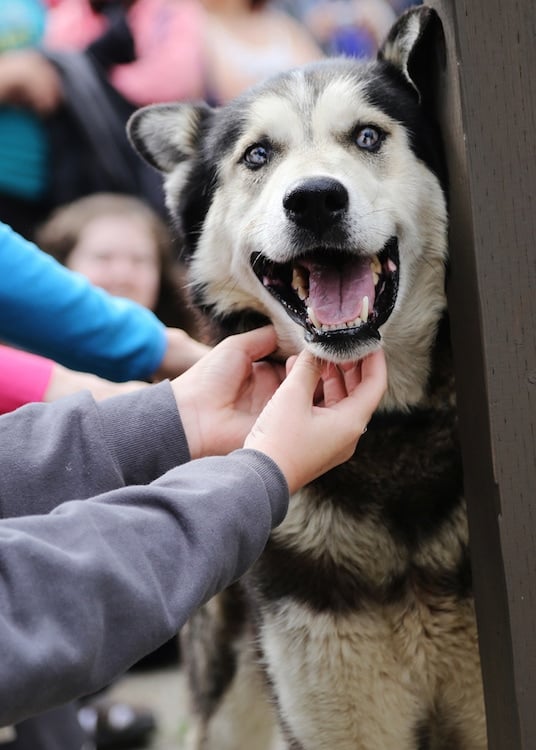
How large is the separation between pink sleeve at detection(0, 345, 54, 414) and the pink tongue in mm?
650

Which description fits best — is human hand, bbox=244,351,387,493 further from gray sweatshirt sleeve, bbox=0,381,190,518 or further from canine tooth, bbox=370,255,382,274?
canine tooth, bbox=370,255,382,274

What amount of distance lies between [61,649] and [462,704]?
1.27 meters

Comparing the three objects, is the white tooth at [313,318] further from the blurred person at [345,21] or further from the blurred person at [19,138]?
the blurred person at [345,21]

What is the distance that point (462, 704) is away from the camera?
6.95ft

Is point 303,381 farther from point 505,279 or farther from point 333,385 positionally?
point 505,279

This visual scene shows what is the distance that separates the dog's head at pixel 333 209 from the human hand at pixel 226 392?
0.11 meters

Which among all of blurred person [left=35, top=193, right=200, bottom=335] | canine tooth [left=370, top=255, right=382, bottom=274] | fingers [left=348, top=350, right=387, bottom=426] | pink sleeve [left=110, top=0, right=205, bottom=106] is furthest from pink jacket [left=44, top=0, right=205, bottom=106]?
fingers [left=348, top=350, right=387, bottom=426]

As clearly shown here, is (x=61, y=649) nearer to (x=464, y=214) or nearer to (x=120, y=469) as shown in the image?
(x=120, y=469)

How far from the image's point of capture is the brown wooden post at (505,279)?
141cm

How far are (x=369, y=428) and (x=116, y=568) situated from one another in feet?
3.39

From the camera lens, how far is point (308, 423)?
1473 mm

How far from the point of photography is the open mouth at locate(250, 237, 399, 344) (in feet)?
6.22

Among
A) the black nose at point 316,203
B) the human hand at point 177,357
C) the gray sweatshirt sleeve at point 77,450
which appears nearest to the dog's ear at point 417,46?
the black nose at point 316,203

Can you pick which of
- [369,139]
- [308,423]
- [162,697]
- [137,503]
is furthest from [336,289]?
[162,697]
